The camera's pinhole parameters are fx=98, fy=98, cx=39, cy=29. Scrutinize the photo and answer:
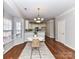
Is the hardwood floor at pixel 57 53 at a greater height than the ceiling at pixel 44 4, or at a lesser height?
lesser

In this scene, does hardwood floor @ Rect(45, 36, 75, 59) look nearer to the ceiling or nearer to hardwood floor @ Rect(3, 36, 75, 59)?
hardwood floor @ Rect(3, 36, 75, 59)

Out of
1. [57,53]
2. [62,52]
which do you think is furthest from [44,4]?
[62,52]

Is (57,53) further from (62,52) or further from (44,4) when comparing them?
(44,4)

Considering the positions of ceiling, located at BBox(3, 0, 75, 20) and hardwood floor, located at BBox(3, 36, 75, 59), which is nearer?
ceiling, located at BBox(3, 0, 75, 20)

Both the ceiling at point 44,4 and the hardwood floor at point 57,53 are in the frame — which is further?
the hardwood floor at point 57,53

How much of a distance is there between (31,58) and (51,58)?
914mm

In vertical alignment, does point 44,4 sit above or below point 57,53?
above

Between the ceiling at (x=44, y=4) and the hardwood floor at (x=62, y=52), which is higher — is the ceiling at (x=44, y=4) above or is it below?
above

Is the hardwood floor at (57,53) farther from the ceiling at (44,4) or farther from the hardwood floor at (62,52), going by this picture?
the ceiling at (44,4)

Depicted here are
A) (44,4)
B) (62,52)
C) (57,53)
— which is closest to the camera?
(44,4)

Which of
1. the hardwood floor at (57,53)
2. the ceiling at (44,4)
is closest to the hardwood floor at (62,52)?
the hardwood floor at (57,53)

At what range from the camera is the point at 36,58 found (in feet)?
14.8

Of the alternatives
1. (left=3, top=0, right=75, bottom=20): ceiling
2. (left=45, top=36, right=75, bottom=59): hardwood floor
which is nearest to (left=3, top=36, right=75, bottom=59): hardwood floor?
(left=45, top=36, right=75, bottom=59): hardwood floor
